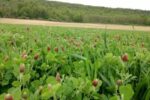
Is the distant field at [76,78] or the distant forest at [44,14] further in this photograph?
the distant forest at [44,14]

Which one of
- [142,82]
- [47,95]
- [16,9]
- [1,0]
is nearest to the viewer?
[47,95]

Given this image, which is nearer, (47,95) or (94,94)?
(47,95)

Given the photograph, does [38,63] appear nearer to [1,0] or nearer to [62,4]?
[1,0]

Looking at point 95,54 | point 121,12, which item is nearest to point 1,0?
point 121,12

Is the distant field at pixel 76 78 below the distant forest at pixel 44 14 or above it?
above

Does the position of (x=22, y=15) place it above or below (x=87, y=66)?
below

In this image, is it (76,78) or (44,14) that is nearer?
(76,78)

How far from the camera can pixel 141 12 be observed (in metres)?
85.2

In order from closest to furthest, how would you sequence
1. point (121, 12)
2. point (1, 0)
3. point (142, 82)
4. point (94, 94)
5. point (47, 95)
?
1. point (47, 95)
2. point (94, 94)
3. point (142, 82)
4. point (1, 0)
5. point (121, 12)

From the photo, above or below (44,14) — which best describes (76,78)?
above

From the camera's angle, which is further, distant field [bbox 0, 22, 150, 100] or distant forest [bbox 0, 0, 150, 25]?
distant forest [bbox 0, 0, 150, 25]

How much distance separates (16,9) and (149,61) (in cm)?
6230

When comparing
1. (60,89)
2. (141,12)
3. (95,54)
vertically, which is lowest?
(141,12)

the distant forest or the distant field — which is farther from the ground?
the distant field
